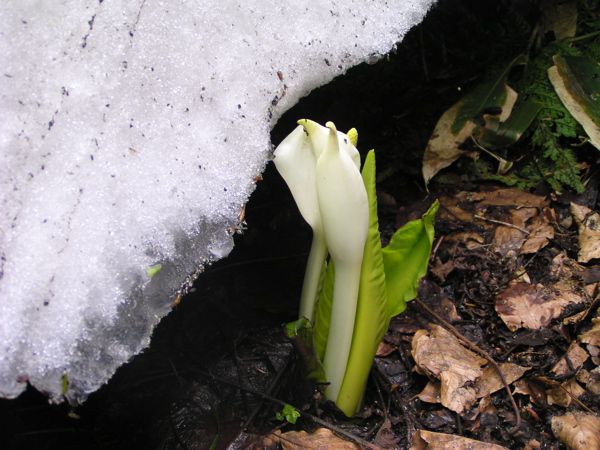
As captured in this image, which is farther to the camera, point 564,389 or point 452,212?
point 452,212

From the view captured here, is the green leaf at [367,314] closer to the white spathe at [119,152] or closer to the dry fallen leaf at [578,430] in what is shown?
the white spathe at [119,152]

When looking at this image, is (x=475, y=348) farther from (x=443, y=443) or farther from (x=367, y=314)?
(x=367, y=314)

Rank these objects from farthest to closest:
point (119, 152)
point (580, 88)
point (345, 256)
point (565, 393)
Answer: point (580, 88), point (565, 393), point (345, 256), point (119, 152)

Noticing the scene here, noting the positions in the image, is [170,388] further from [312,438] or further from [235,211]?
[235,211]

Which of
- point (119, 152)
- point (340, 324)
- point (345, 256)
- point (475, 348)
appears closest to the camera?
point (119, 152)

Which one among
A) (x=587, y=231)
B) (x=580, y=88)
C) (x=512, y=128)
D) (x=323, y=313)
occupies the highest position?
(x=580, y=88)

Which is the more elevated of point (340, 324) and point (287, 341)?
point (340, 324)

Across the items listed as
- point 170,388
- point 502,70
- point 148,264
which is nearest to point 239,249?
point 170,388

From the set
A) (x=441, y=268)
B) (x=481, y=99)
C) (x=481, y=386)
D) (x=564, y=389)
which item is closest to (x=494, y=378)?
(x=481, y=386)
